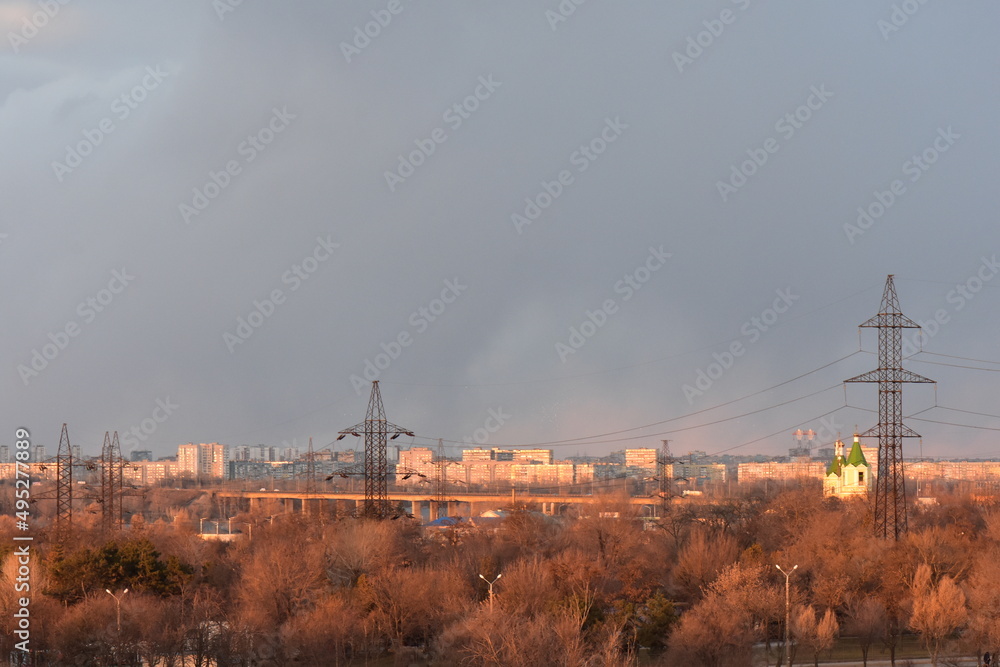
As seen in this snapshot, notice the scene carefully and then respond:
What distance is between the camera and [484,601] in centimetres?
3875

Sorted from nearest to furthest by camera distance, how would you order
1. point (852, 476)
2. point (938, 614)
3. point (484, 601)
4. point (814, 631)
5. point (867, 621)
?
point (814, 631) → point (938, 614) → point (867, 621) → point (484, 601) → point (852, 476)

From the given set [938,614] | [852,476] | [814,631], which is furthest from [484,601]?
[852,476]

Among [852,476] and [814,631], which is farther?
[852,476]

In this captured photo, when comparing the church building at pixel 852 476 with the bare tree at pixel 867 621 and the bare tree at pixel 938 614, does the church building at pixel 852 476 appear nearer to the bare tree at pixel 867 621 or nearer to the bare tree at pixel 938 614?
the bare tree at pixel 867 621

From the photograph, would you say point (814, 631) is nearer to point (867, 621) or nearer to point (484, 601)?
point (867, 621)

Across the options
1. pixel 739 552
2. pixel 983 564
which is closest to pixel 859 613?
pixel 983 564

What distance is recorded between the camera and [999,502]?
91.3 meters

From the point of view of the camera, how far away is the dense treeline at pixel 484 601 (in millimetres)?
32969

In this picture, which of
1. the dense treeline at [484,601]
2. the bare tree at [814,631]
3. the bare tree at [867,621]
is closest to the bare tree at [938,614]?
the dense treeline at [484,601]

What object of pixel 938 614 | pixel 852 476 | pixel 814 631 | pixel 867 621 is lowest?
pixel 867 621

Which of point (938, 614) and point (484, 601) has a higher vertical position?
point (484, 601)

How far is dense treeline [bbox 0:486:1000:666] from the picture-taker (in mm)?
32969

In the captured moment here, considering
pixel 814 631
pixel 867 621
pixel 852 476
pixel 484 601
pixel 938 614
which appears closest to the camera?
pixel 814 631

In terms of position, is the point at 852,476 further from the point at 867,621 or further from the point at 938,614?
the point at 938,614
